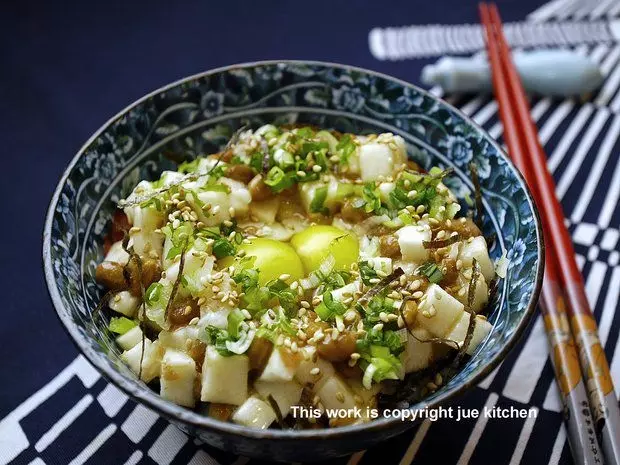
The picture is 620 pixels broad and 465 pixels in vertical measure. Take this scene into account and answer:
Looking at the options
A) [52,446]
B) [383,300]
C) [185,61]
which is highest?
[185,61]

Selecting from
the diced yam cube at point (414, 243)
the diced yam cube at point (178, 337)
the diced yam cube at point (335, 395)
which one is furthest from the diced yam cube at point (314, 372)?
the diced yam cube at point (414, 243)

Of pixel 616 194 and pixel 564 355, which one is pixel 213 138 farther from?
pixel 616 194

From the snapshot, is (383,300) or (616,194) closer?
(383,300)

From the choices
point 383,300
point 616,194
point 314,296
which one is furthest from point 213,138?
point 616,194

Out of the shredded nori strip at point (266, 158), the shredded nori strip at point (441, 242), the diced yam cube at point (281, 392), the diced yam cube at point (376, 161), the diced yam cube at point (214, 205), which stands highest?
the diced yam cube at point (376, 161)

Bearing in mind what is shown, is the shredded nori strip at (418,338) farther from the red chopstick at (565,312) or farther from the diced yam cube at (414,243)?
the red chopstick at (565,312)

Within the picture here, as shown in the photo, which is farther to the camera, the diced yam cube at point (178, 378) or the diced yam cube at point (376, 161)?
the diced yam cube at point (376, 161)
